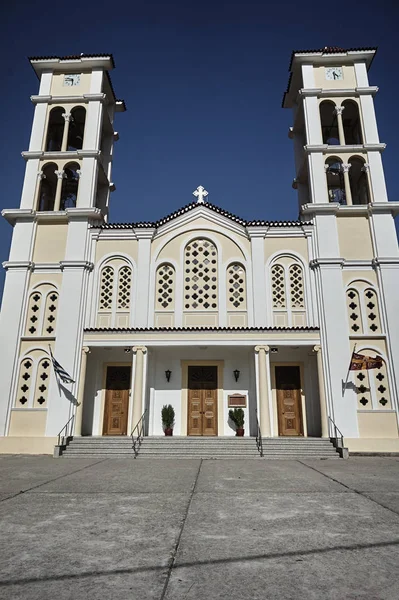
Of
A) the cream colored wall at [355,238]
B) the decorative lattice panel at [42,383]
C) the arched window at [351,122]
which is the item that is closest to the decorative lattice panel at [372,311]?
the cream colored wall at [355,238]

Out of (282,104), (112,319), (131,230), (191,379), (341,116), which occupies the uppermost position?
(282,104)

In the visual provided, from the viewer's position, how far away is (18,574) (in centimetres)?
284

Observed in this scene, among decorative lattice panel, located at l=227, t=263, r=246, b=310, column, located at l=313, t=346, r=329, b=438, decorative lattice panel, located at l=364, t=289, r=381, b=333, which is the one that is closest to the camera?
column, located at l=313, t=346, r=329, b=438

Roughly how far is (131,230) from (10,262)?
5466 millimetres

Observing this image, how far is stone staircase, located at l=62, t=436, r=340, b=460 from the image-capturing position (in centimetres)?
1265

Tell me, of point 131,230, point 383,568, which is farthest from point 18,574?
point 131,230

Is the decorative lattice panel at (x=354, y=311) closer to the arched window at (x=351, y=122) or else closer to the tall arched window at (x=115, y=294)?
the arched window at (x=351, y=122)

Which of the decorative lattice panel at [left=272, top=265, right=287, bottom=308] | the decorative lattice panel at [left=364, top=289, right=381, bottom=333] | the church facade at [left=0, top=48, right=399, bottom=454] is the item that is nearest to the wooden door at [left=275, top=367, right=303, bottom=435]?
the church facade at [left=0, top=48, right=399, bottom=454]

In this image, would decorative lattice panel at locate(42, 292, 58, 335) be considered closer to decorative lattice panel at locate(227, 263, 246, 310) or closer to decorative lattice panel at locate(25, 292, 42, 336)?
decorative lattice panel at locate(25, 292, 42, 336)

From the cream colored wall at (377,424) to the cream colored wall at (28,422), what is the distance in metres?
12.1

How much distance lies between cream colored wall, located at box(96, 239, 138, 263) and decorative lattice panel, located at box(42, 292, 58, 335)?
8.40 feet

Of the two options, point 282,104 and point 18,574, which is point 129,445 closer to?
point 18,574

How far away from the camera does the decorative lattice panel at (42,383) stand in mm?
14930

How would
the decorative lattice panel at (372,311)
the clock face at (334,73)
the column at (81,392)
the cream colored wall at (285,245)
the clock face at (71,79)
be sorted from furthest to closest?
the clock face at (71,79) → the clock face at (334,73) → the cream colored wall at (285,245) → the decorative lattice panel at (372,311) → the column at (81,392)
